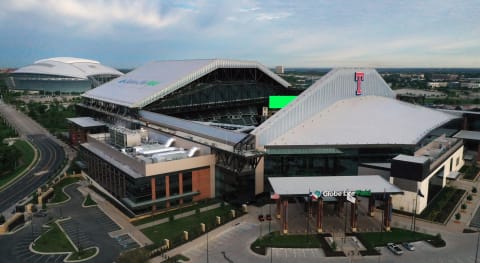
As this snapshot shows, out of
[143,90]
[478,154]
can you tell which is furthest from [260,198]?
[478,154]

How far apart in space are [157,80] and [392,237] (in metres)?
62.6

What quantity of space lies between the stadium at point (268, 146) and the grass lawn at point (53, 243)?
940 centimetres

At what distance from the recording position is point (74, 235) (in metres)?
47.8

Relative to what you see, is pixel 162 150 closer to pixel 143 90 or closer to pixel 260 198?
pixel 260 198

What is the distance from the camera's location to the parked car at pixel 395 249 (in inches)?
1641

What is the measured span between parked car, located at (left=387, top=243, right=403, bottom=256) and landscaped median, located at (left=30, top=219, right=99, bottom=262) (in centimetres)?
3295

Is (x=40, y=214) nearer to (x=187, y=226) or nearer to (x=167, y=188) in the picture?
(x=167, y=188)

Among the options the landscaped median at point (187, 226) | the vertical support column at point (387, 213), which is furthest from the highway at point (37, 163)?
the vertical support column at point (387, 213)

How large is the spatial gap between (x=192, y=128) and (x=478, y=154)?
61897 millimetres

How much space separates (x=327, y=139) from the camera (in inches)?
2378

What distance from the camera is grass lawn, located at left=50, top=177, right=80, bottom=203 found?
61.2 meters

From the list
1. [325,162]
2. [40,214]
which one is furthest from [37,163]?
[325,162]

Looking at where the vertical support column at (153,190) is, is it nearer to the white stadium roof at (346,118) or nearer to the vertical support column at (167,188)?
the vertical support column at (167,188)

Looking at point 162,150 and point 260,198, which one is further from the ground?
point 162,150
